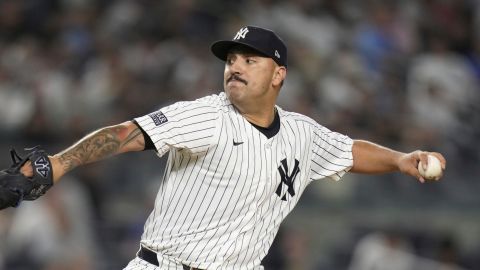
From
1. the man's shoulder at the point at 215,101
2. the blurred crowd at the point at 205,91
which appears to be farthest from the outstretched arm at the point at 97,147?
the blurred crowd at the point at 205,91

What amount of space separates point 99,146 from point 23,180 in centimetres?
34

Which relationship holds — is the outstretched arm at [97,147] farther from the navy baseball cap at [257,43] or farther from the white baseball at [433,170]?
the white baseball at [433,170]

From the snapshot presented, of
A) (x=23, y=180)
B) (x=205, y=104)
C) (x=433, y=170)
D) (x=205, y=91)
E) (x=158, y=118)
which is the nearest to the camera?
(x=23, y=180)

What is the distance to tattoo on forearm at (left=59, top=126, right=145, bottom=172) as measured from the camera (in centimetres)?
414

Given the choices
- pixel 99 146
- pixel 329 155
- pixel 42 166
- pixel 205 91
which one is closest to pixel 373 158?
pixel 329 155

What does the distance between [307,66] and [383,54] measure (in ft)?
3.11

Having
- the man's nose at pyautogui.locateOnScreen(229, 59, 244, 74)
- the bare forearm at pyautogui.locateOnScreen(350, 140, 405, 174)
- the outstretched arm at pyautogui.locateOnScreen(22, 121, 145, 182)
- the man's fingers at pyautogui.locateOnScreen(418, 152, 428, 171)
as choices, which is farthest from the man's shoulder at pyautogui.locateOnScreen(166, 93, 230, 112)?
the man's fingers at pyautogui.locateOnScreen(418, 152, 428, 171)

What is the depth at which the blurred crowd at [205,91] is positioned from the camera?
8.28 meters

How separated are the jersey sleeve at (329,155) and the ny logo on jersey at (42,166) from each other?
1.50 m

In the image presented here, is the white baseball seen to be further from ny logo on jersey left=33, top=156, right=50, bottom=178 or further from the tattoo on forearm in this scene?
ny logo on jersey left=33, top=156, right=50, bottom=178

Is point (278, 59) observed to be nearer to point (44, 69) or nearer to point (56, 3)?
point (44, 69)

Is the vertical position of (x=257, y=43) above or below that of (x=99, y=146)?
above

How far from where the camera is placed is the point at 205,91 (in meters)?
9.20

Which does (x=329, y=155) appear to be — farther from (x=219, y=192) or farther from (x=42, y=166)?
(x=42, y=166)
